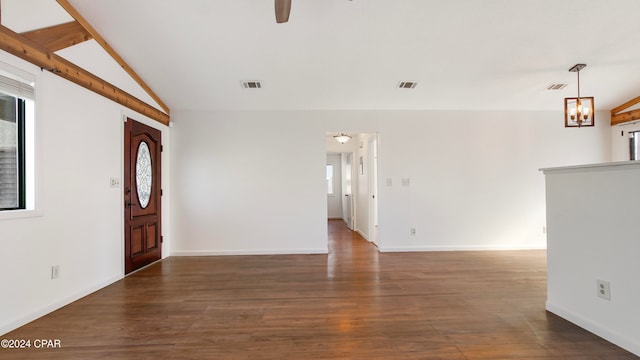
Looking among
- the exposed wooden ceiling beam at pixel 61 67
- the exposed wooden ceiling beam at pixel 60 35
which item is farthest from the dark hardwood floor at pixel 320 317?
the exposed wooden ceiling beam at pixel 60 35

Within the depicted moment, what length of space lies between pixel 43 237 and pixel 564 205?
4.72 meters

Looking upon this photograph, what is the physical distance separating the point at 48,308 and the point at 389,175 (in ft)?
15.0

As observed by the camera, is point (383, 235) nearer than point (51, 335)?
No

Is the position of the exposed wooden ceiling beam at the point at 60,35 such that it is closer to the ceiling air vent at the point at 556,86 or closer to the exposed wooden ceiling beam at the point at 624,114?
the ceiling air vent at the point at 556,86

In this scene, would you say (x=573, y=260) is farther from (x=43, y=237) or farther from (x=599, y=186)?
(x=43, y=237)

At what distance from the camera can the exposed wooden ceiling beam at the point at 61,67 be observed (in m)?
2.30

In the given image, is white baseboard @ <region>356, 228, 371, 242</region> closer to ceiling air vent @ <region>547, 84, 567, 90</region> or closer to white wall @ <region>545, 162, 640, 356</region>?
white wall @ <region>545, 162, 640, 356</region>

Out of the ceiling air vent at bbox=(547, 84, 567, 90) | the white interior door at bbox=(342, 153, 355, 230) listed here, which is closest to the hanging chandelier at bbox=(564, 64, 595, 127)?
the ceiling air vent at bbox=(547, 84, 567, 90)

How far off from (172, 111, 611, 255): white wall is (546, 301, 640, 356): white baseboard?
246 cm

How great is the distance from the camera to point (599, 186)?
7.17 feet

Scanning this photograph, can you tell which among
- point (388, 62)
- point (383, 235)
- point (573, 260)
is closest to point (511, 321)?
point (573, 260)

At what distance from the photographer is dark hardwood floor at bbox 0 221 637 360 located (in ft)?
6.51

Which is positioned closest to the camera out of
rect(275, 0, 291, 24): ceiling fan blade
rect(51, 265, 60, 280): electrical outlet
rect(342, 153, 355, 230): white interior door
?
rect(275, 0, 291, 24): ceiling fan blade

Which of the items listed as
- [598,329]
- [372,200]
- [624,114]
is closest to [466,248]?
[372,200]
